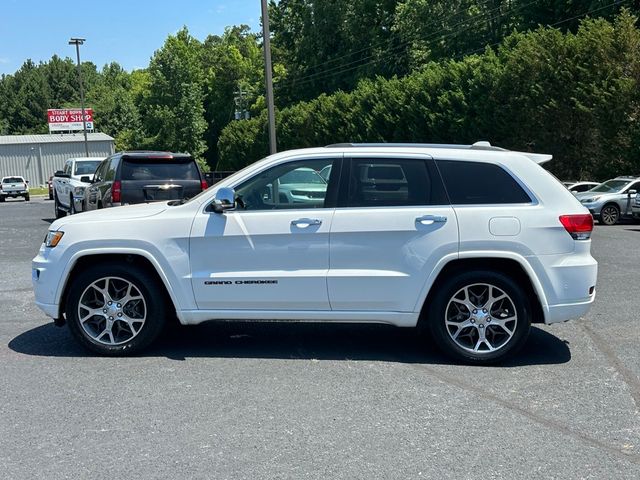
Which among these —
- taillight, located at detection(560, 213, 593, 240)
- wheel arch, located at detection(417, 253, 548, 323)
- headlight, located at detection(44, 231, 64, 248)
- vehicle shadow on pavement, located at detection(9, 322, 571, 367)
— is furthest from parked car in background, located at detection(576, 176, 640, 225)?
headlight, located at detection(44, 231, 64, 248)

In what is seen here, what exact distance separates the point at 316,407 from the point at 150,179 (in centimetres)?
863

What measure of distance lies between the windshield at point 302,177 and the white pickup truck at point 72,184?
12.5 metres

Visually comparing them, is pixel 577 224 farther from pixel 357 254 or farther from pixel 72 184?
pixel 72 184

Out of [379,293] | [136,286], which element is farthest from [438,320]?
[136,286]

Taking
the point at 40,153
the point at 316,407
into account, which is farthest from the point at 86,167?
the point at 40,153

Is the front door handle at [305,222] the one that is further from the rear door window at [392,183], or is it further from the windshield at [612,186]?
the windshield at [612,186]

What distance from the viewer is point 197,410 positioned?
4.91m

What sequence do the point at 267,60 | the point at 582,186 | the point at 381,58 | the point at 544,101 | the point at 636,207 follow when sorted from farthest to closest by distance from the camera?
the point at 381,58, the point at 544,101, the point at 582,186, the point at 636,207, the point at 267,60

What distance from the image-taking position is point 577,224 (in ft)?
19.2

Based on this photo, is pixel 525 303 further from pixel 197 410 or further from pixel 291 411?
pixel 197 410

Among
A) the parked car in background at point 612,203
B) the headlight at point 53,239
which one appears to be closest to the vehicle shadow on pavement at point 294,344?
the headlight at point 53,239

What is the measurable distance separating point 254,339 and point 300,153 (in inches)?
76.4

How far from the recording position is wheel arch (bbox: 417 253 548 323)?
584 centimetres

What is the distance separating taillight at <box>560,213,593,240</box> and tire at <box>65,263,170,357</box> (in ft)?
11.7
